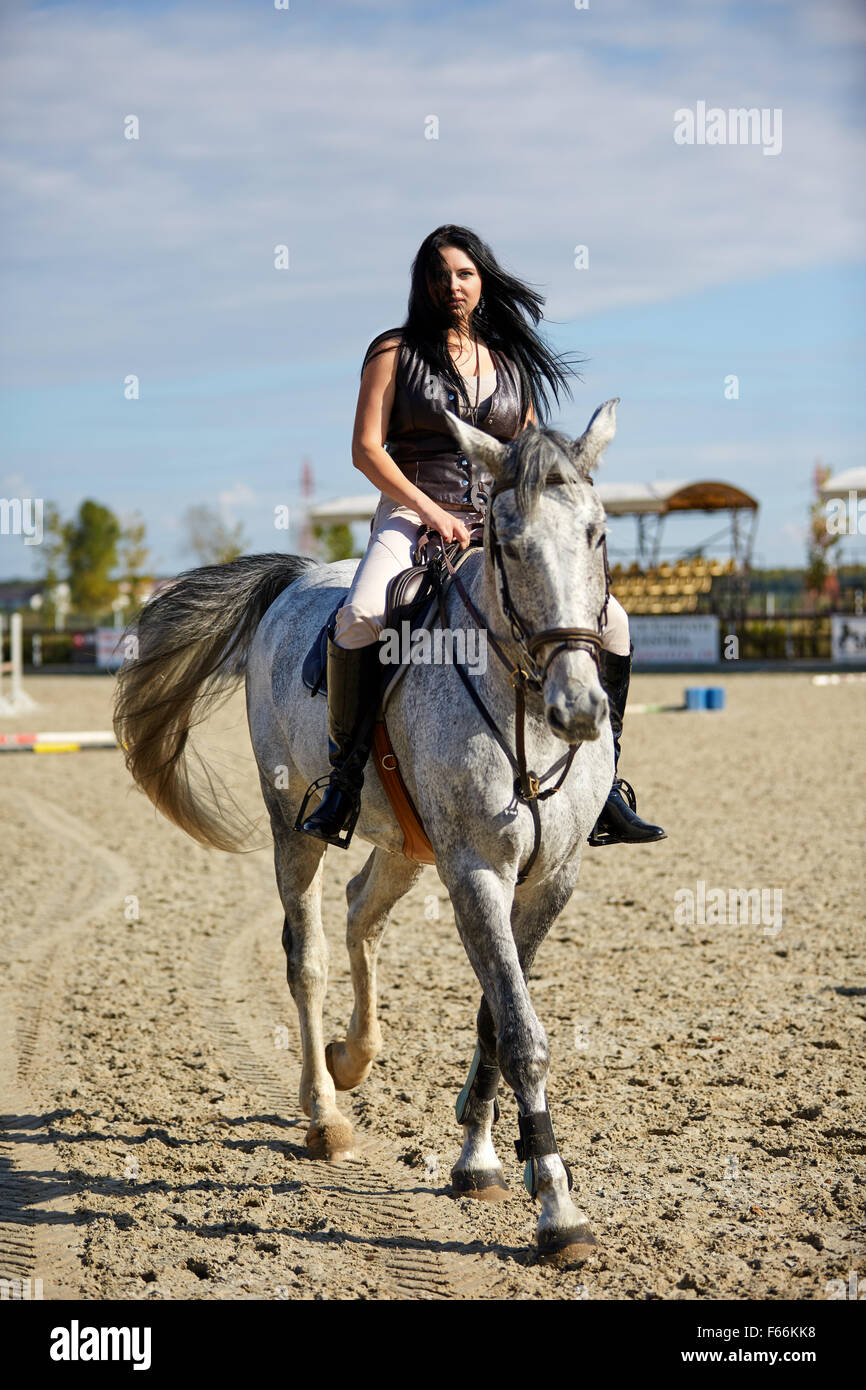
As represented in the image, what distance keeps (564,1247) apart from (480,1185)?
0.55 metres

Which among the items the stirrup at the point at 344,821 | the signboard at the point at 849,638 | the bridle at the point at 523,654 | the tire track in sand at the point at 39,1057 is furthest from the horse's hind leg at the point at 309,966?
the signboard at the point at 849,638

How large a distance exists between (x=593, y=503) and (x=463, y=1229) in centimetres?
216

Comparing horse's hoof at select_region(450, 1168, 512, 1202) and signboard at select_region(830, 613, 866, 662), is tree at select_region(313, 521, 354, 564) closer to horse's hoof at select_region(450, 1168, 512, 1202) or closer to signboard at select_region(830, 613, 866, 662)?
signboard at select_region(830, 613, 866, 662)

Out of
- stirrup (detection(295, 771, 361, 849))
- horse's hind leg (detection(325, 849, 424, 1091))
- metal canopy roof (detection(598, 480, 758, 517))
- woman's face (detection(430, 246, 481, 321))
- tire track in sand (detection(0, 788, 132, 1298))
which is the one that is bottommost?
tire track in sand (detection(0, 788, 132, 1298))

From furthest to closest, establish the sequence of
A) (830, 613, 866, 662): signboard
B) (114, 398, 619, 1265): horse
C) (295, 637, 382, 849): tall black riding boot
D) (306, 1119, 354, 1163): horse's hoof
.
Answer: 1. (830, 613, 866, 662): signboard
2. (306, 1119, 354, 1163): horse's hoof
3. (295, 637, 382, 849): tall black riding boot
4. (114, 398, 619, 1265): horse

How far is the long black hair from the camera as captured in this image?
13.3ft

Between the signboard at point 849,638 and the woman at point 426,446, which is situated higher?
the woman at point 426,446

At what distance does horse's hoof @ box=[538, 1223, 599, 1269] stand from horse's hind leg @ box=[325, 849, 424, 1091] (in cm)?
150

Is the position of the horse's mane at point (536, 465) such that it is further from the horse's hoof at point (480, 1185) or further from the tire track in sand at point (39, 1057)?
the tire track in sand at point (39, 1057)

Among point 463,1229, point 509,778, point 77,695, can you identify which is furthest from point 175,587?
point 77,695

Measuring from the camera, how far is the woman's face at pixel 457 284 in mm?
4043

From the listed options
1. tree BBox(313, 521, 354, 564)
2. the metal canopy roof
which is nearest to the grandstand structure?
the metal canopy roof
